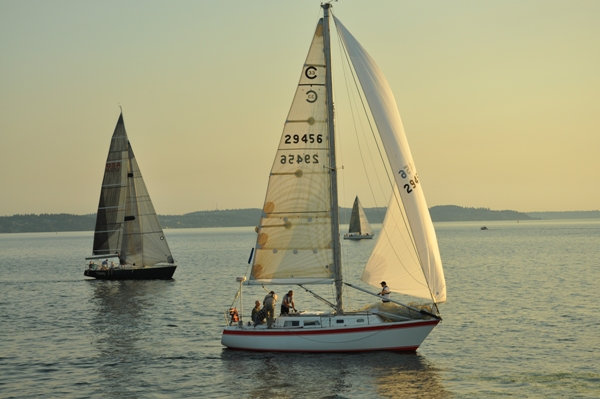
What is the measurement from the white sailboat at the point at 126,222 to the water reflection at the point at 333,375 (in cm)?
3985

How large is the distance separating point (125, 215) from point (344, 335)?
44.3m

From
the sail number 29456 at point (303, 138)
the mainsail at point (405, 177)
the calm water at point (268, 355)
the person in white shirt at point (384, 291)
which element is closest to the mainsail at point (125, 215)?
the calm water at point (268, 355)

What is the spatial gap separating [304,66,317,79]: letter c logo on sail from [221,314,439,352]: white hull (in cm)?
1035

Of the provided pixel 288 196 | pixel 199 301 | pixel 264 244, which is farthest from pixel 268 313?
pixel 199 301

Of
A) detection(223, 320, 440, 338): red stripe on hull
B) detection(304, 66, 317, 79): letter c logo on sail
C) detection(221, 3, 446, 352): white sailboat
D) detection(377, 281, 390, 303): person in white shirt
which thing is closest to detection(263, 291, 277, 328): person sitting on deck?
detection(221, 3, 446, 352): white sailboat

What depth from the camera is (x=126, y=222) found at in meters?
73.2

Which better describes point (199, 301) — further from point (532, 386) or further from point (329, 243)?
point (532, 386)

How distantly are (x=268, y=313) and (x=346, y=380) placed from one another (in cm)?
520

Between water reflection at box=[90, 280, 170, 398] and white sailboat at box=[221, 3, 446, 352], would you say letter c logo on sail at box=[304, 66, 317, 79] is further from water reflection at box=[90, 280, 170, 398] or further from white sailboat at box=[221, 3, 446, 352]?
water reflection at box=[90, 280, 170, 398]

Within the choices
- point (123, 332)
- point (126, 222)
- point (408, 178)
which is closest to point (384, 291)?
point (408, 178)

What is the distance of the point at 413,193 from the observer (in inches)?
1270

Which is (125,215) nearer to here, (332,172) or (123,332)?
(123,332)

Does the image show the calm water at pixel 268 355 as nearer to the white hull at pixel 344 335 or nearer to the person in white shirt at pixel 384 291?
the white hull at pixel 344 335

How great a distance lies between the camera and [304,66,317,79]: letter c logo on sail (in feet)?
109
